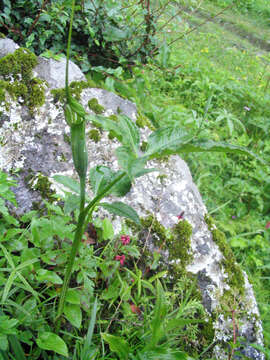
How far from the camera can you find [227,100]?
15.0ft

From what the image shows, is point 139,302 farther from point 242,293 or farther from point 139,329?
point 242,293

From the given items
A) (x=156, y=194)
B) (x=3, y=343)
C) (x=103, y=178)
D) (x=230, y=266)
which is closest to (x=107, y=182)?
(x=103, y=178)

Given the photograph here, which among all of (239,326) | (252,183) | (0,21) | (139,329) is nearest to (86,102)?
(0,21)

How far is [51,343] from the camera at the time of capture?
3.83 feet

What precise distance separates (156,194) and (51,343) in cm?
112

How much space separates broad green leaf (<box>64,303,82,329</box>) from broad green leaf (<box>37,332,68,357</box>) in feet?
0.28

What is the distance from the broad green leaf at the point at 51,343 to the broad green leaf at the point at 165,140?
849 millimetres

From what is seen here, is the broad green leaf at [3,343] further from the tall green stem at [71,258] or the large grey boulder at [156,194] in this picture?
the large grey boulder at [156,194]

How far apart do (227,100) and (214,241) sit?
3164 millimetres

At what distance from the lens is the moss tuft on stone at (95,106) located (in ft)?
7.32

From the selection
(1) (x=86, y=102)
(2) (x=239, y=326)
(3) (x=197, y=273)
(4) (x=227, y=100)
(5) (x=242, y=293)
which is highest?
(4) (x=227, y=100)

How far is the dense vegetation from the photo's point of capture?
50.3 inches

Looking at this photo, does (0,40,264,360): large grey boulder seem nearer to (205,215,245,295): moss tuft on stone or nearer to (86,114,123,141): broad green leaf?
(205,215,245,295): moss tuft on stone

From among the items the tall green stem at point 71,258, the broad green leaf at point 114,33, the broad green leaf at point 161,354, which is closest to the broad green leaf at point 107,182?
the tall green stem at point 71,258
